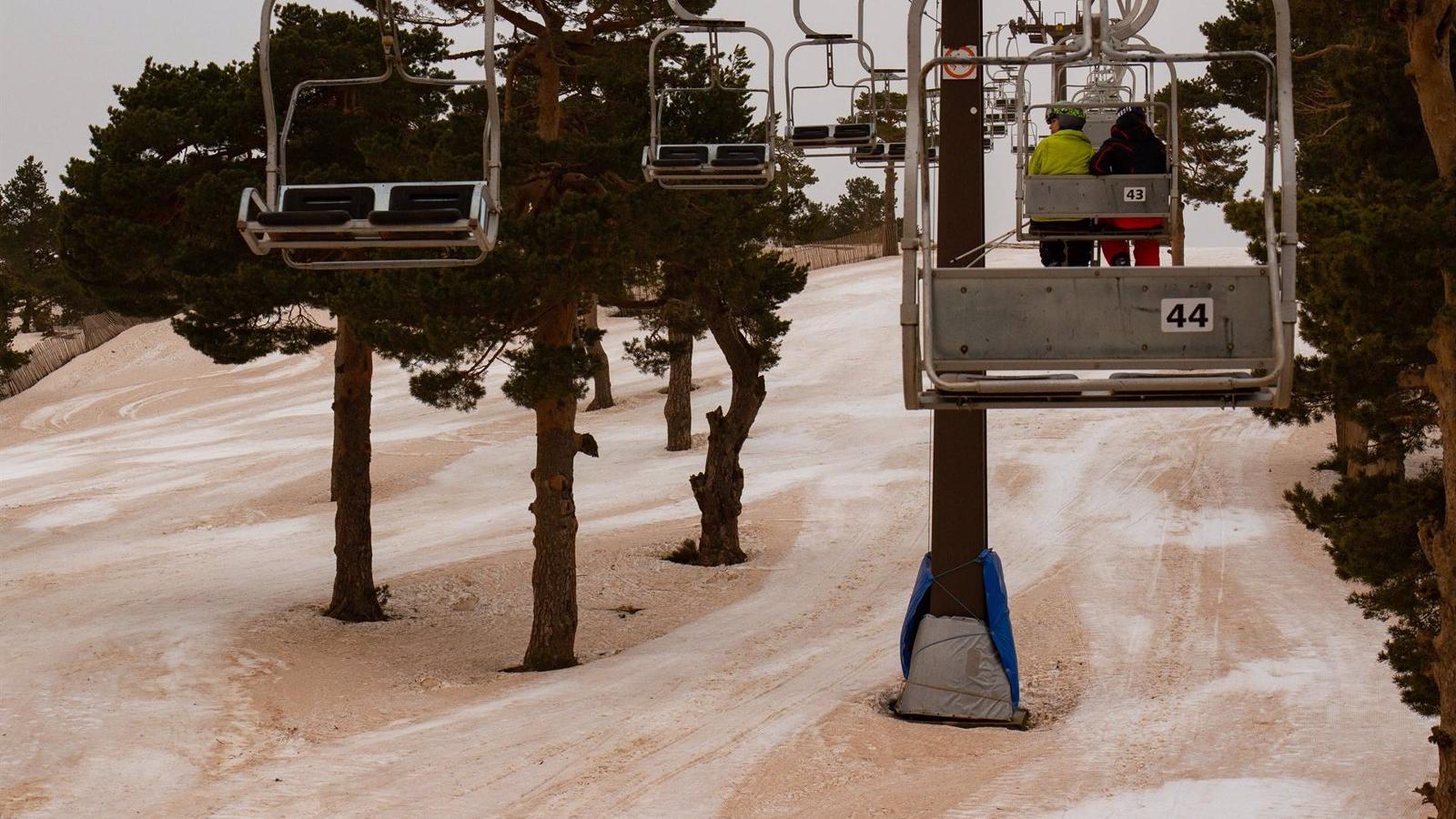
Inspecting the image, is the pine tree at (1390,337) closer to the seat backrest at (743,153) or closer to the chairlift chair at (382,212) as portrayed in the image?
the seat backrest at (743,153)

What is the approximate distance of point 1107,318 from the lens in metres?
6.20

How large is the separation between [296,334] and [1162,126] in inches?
591

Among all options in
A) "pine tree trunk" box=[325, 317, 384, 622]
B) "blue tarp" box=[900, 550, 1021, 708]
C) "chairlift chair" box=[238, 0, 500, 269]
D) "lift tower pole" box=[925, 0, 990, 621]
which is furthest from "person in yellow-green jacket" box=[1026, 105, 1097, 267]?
"pine tree trunk" box=[325, 317, 384, 622]

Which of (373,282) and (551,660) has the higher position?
(373,282)

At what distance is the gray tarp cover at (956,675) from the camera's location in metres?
13.2

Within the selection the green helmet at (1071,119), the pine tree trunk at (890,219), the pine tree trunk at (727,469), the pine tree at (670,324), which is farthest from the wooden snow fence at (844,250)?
the green helmet at (1071,119)

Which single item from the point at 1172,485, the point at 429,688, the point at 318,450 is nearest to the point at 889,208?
the point at 318,450

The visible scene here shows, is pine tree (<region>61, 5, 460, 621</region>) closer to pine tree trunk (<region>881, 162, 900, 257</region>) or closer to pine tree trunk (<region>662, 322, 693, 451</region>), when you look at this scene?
pine tree trunk (<region>662, 322, 693, 451</region>)

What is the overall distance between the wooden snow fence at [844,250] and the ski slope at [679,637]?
93.3 feet

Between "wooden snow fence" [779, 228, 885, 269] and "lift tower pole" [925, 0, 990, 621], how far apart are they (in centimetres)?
5108

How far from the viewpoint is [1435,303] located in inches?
386

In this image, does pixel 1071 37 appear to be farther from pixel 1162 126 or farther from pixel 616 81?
pixel 1162 126

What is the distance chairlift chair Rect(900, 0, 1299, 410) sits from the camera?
595 cm

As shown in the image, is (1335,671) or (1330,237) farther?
(1335,671)
